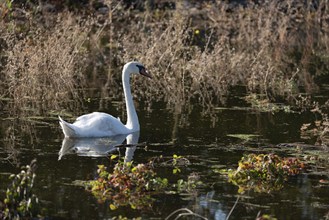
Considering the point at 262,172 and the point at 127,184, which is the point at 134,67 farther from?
the point at 127,184

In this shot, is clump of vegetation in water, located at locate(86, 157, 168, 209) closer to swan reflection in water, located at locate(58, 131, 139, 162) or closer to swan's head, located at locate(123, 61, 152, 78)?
swan reflection in water, located at locate(58, 131, 139, 162)

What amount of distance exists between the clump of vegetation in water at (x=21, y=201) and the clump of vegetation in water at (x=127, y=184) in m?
1.17

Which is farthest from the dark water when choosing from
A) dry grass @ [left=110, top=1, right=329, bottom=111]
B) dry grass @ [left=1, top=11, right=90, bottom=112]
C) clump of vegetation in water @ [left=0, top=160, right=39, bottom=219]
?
dry grass @ [left=110, top=1, right=329, bottom=111]

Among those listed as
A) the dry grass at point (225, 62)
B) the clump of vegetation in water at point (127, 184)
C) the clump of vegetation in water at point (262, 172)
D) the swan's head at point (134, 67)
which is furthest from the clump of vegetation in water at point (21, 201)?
the dry grass at point (225, 62)

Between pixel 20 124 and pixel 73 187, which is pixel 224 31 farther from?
pixel 73 187

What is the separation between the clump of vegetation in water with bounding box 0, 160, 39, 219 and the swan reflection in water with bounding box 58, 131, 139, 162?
9.67 ft

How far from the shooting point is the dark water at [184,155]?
32.8ft

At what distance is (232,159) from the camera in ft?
41.2

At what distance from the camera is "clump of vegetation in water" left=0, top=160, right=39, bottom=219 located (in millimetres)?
9141

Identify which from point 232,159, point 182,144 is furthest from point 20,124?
point 232,159

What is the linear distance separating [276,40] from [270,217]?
1526 centimetres

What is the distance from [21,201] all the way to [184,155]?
3848 millimetres

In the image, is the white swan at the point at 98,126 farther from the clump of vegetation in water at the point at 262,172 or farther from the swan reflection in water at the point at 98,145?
the clump of vegetation in water at the point at 262,172

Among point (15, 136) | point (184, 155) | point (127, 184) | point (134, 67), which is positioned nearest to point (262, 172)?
point (184, 155)
